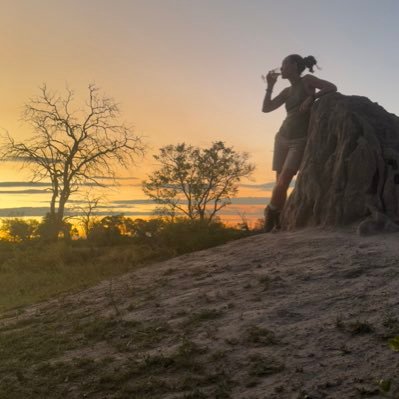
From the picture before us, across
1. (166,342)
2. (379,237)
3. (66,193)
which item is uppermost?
(66,193)

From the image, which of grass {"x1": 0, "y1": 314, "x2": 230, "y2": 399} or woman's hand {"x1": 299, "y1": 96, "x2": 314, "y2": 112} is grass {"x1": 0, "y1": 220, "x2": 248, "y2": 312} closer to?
grass {"x1": 0, "y1": 314, "x2": 230, "y2": 399}

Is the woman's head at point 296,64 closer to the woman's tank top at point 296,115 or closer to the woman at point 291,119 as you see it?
the woman at point 291,119

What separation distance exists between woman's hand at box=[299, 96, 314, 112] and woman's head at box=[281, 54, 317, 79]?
70 centimetres

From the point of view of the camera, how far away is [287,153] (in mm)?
11984

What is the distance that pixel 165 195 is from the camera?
102ft

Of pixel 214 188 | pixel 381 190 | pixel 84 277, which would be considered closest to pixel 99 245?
pixel 84 277

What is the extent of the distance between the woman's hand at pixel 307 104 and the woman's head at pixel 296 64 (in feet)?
2.28

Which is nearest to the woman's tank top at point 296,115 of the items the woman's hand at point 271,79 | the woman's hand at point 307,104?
the woman's hand at point 307,104

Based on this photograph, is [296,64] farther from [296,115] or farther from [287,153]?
[287,153]

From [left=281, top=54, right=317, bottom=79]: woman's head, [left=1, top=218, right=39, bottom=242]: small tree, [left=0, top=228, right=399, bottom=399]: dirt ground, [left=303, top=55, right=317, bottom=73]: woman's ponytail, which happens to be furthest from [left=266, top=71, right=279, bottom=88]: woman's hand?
[left=1, top=218, right=39, bottom=242]: small tree

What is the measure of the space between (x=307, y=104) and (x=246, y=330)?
708cm

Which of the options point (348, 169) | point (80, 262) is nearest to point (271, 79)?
point (348, 169)

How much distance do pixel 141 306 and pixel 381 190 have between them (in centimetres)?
488

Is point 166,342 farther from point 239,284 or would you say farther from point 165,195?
point 165,195
